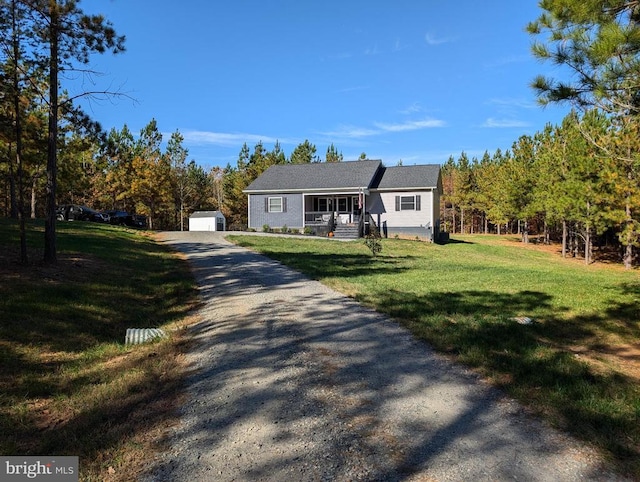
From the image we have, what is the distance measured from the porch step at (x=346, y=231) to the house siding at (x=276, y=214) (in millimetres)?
3079

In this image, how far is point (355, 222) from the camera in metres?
27.1

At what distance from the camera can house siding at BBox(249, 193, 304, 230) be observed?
2842 cm

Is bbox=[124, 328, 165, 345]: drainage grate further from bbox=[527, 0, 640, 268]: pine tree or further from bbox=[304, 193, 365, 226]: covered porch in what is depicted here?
bbox=[304, 193, 365, 226]: covered porch

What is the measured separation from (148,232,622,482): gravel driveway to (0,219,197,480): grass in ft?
1.15

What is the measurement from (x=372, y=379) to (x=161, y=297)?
5.79 metres

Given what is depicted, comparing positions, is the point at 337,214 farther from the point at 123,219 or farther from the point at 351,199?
the point at 123,219

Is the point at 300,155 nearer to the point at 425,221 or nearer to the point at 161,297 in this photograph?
the point at 425,221

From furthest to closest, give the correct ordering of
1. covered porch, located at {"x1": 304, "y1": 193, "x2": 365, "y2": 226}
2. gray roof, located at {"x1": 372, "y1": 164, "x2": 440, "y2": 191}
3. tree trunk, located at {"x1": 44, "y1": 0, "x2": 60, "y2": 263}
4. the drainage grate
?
covered porch, located at {"x1": 304, "y1": 193, "x2": 365, "y2": 226} < gray roof, located at {"x1": 372, "y1": 164, "x2": 440, "y2": 191} < tree trunk, located at {"x1": 44, "y1": 0, "x2": 60, "y2": 263} < the drainage grate

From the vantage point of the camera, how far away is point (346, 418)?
3297 millimetres

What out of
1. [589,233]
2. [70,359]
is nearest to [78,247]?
[70,359]

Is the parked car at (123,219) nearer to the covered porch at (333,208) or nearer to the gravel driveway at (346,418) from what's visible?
the covered porch at (333,208)

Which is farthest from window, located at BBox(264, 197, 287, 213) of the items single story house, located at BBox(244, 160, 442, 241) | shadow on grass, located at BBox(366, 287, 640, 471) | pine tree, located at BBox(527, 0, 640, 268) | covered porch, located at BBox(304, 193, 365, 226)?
pine tree, located at BBox(527, 0, 640, 268)

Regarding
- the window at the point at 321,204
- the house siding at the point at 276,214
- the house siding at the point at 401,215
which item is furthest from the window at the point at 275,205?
the house siding at the point at 401,215

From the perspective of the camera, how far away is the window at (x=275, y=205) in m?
28.8
